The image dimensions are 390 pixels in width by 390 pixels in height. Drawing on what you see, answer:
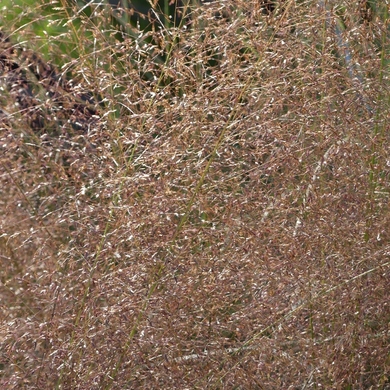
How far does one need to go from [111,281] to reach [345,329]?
48cm

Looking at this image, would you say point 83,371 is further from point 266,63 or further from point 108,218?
point 266,63

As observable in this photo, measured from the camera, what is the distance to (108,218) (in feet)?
5.04

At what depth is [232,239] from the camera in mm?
1575

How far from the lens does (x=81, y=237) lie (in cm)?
158

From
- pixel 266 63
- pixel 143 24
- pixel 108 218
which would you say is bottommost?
pixel 143 24

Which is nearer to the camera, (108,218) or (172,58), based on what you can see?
(108,218)

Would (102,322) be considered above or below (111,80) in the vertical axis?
below

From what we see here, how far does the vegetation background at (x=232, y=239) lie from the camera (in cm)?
149

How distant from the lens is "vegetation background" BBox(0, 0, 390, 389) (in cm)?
149

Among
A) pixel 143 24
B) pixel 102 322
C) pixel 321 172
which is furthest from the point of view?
pixel 143 24

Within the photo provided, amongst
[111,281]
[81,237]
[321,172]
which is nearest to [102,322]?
[111,281]

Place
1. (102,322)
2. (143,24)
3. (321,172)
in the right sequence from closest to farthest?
(102,322) < (321,172) < (143,24)

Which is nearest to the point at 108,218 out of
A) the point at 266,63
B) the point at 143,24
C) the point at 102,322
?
the point at 102,322

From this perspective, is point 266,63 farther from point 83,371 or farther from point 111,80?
point 83,371
